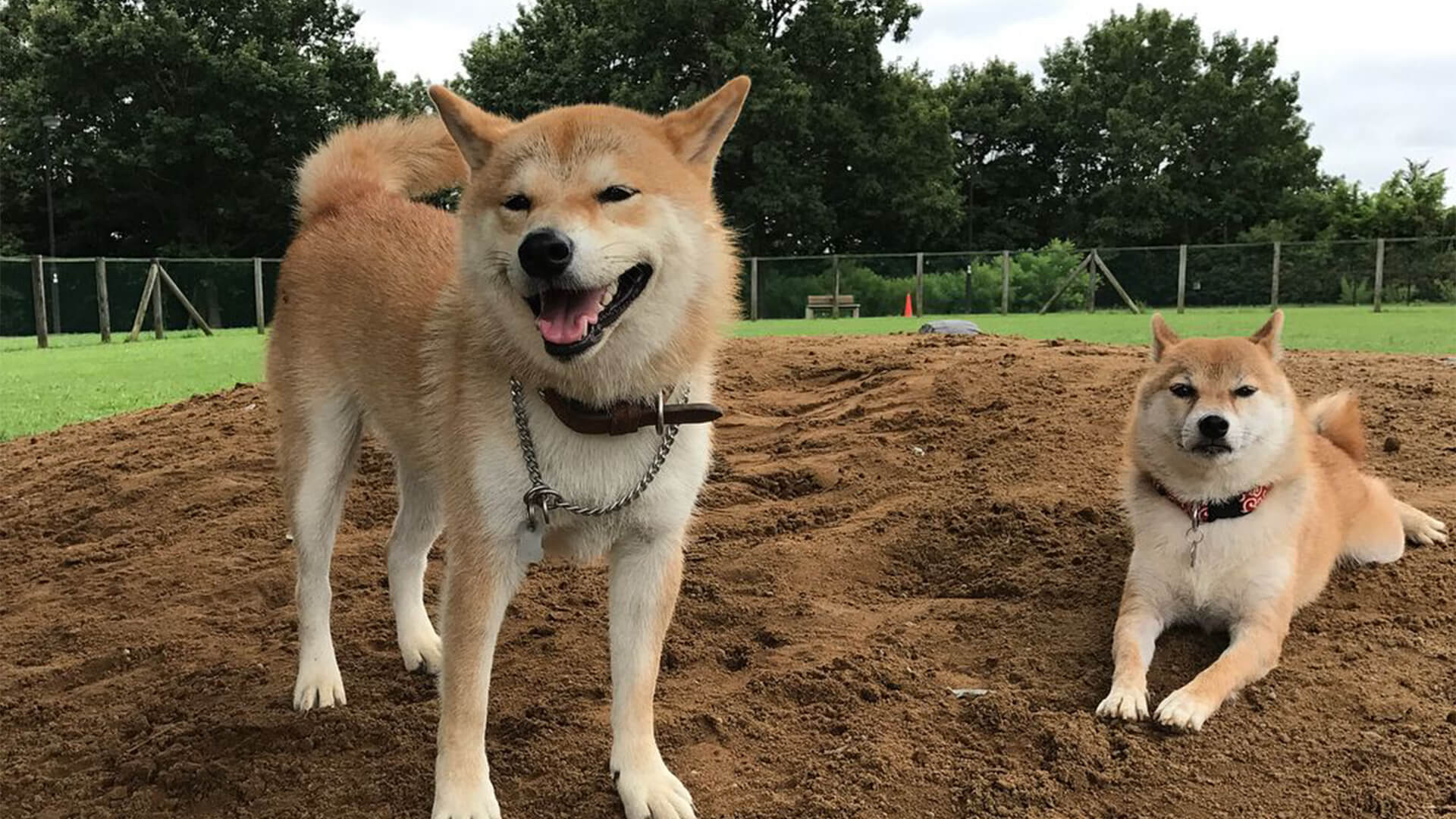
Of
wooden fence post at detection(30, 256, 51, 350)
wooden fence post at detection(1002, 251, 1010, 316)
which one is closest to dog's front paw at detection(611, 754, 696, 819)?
wooden fence post at detection(30, 256, 51, 350)

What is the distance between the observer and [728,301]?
2527 mm

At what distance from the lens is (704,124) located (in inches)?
98.8

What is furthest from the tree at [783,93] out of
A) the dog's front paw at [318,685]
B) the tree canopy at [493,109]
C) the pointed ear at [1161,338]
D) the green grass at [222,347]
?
the dog's front paw at [318,685]

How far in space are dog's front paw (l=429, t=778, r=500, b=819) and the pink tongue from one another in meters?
1.11

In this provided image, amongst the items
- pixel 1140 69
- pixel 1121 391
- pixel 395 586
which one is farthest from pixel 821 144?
pixel 395 586

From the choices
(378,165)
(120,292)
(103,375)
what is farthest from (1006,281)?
(378,165)

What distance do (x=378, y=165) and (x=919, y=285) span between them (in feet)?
75.0

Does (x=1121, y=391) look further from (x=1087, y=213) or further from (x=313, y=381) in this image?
(x=1087, y=213)

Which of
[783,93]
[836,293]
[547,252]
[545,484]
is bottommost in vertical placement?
[545,484]

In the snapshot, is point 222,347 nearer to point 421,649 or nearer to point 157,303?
point 157,303

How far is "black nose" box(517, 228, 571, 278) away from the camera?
202 centimetres

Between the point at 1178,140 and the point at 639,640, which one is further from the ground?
the point at 1178,140

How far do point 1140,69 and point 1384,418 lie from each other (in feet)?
148

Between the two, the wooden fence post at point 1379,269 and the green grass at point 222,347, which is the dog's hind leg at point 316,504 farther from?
the wooden fence post at point 1379,269
